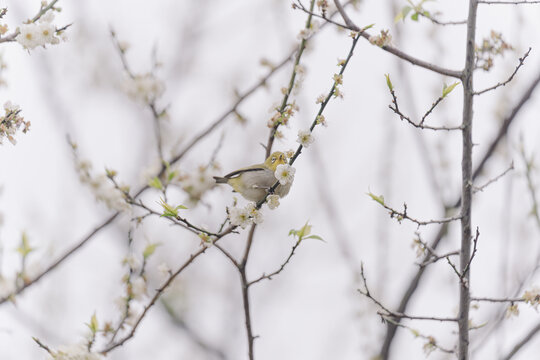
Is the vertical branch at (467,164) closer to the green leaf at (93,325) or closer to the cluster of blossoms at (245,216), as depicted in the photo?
the cluster of blossoms at (245,216)

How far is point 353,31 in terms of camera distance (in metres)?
2.09

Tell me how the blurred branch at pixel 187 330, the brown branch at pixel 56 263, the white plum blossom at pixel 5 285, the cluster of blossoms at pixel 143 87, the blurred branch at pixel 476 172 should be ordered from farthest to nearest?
the blurred branch at pixel 187 330, the cluster of blossoms at pixel 143 87, the blurred branch at pixel 476 172, the white plum blossom at pixel 5 285, the brown branch at pixel 56 263

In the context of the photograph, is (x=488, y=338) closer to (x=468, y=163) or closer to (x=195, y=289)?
(x=468, y=163)

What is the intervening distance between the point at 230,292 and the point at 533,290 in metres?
6.35

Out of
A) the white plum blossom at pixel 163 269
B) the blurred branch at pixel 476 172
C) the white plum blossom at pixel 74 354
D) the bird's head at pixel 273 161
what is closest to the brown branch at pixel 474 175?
the blurred branch at pixel 476 172

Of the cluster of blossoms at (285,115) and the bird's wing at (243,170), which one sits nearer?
the cluster of blossoms at (285,115)

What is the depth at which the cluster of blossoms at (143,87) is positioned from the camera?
3.50 meters

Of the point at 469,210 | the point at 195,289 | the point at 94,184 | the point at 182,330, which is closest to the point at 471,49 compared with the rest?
the point at 469,210

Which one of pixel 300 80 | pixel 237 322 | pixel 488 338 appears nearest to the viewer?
pixel 300 80

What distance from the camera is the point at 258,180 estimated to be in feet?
7.88

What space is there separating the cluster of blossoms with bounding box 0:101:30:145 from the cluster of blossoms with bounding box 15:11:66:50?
0.71ft

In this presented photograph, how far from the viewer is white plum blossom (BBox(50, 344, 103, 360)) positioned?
2.37 m

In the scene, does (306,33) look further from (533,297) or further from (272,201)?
(533,297)

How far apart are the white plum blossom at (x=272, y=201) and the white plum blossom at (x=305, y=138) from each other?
0.30m
